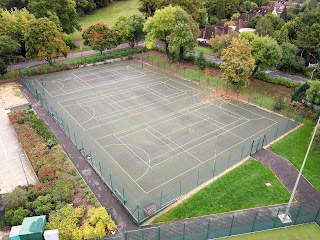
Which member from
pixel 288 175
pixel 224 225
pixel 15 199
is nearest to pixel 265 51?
pixel 288 175

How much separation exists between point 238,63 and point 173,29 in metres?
15.9

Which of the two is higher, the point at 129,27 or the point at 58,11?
the point at 58,11

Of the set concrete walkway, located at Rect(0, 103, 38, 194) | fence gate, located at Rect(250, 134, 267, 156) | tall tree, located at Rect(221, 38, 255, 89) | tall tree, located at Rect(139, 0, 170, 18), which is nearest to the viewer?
concrete walkway, located at Rect(0, 103, 38, 194)

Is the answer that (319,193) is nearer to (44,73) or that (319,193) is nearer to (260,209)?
(260,209)

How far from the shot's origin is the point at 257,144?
91.1 ft

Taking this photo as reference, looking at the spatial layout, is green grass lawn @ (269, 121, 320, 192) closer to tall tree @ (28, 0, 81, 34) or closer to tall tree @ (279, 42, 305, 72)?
tall tree @ (279, 42, 305, 72)

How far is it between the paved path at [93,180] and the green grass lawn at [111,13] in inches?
2084

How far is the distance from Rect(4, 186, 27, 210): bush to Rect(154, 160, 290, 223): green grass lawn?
9.68m

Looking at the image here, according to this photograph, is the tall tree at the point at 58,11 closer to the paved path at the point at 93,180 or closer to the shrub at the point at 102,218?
the paved path at the point at 93,180

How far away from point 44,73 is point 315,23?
4679 centimetres

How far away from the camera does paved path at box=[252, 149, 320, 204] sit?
2150cm

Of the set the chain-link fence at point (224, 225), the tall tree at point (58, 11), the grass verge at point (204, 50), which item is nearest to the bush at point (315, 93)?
the chain-link fence at point (224, 225)

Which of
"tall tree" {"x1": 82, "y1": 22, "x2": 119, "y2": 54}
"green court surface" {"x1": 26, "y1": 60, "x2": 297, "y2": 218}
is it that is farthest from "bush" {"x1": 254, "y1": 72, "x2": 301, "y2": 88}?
"tall tree" {"x1": 82, "y1": 22, "x2": 119, "y2": 54}

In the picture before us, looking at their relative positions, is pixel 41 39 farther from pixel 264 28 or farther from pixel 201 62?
pixel 264 28
